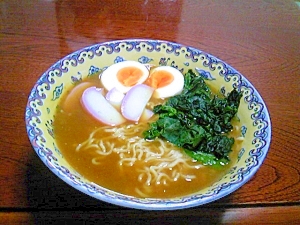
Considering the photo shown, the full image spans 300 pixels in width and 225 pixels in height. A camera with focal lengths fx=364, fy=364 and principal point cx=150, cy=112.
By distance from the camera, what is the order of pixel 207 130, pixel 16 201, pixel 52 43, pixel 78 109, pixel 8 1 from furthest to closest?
1. pixel 8 1
2. pixel 52 43
3. pixel 78 109
4. pixel 207 130
5. pixel 16 201

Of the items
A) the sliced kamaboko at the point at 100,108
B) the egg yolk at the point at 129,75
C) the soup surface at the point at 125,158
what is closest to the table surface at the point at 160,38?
the soup surface at the point at 125,158

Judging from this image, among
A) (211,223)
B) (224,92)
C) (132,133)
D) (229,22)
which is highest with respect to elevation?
(229,22)

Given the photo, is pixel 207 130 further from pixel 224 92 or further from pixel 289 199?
pixel 289 199

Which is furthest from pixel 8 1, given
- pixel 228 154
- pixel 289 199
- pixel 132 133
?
pixel 289 199

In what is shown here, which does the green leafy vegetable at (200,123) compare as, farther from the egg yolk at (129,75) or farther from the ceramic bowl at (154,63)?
the egg yolk at (129,75)

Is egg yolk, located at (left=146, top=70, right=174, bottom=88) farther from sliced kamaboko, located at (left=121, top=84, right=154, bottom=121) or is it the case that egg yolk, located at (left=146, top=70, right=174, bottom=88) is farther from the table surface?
the table surface

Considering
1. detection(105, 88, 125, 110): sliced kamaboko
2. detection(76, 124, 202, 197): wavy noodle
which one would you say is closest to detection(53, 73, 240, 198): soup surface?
detection(76, 124, 202, 197): wavy noodle

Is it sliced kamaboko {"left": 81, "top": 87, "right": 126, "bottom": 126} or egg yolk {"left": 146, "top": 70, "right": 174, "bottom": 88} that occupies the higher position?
egg yolk {"left": 146, "top": 70, "right": 174, "bottom": 88}

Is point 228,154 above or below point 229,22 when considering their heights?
below
